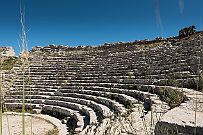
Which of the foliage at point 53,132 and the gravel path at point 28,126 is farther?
the gravel path at point 28,126

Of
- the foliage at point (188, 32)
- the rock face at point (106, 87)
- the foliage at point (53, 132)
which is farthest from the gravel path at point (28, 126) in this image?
the foliage at point (188, 32)

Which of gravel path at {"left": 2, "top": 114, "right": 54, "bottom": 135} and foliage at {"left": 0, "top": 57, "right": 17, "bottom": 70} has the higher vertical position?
foliage at {"left": 0, "top": 57, "right": 17, "bottom": 70}

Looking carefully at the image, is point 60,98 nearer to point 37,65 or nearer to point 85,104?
point 85,104

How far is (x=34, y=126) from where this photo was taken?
1086 cm

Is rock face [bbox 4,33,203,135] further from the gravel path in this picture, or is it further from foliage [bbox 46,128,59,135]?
the gravel path

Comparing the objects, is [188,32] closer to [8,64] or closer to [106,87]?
[8,64]

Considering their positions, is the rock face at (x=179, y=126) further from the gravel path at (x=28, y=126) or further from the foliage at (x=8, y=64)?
the foliage at (x=8, y=64)

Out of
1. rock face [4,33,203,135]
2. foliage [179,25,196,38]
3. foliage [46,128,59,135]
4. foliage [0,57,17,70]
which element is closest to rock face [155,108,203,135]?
rock face [4,33,203,135]

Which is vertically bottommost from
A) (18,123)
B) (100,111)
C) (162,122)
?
(18,123)

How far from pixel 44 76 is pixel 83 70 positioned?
2.50 metres

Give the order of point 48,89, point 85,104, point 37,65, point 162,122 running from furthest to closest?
point 37,65 → point 48,89 → point 85,104 → point 162,122

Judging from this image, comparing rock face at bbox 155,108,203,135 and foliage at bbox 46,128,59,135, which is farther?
foliage at bbox 46,128,59,135

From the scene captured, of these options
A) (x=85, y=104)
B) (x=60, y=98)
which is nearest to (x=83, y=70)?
(x=60, y=98)

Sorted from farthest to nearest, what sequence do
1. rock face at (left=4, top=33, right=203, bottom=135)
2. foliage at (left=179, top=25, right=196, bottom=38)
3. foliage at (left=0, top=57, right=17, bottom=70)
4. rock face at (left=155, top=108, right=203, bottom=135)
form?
foliage at (left=179, top=25, right=196, bottom=38)
foliage at (left=0, top=57, right=17, bottom=70)
rock face at (left=4, top=33, right=203, bottom=135)
rock face at (left=155, top=108, right=203, bottom=135)
